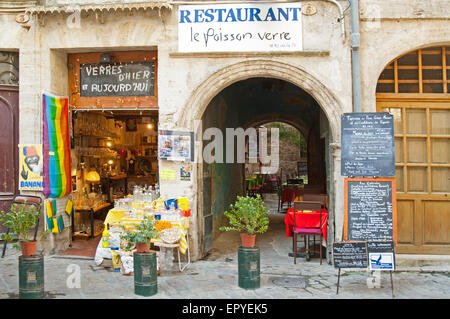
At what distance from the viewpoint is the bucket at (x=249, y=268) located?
583cm

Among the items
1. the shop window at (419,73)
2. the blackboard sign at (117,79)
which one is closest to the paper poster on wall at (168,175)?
the blackboard sign at (117,79)

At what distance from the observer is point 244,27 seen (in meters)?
7.34

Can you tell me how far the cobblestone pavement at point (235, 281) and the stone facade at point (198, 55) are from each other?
766mm

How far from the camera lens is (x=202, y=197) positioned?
25.6 feet

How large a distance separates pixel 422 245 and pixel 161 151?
5.12 meters

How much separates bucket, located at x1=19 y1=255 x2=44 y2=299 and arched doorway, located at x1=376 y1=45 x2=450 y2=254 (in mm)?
6049

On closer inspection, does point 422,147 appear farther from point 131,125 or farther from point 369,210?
point 131,125

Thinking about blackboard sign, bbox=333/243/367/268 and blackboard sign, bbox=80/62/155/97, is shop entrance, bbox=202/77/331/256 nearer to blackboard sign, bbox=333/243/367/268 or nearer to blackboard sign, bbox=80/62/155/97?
blackboard sign, bbox=80/62/155/97

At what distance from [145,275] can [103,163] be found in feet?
20.8

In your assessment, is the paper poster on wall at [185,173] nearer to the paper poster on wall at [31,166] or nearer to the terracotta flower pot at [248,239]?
the terracotta flower pot at [248,239]

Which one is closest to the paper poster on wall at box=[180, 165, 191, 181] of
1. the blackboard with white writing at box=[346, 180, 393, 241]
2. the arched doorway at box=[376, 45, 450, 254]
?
the blackboard with white writing at box=[346, 180, 393, 241]

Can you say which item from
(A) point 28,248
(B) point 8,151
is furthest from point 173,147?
(B) point 8,151

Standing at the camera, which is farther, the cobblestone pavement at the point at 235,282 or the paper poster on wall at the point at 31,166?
the paper poster on wall at the point at 31,166
